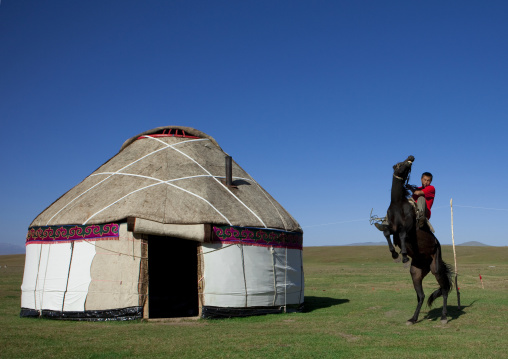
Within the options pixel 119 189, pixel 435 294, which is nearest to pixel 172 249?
pixel 119 189

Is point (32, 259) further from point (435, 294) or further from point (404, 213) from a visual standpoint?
point (435, 294)

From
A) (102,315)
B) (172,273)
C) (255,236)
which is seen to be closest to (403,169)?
(255,236)

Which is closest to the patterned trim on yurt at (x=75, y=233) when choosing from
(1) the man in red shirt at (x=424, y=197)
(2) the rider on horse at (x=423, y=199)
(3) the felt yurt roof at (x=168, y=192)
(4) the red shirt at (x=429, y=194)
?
(3) the felt yurt roof at (x=168, y=192)

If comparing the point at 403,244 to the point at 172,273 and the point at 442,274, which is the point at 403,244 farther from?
the point at 172,273

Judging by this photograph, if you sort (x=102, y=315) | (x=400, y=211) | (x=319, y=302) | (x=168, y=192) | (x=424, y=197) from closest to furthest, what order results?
1. (x=400, y=211)
2. (x=424, y=197)
3. (x=102, y=315)
4. (x=168, y=192)
5. (x=319, y=302)

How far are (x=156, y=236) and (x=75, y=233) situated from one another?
170 centimetres

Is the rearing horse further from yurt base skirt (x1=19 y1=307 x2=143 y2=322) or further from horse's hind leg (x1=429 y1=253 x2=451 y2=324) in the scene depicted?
yurt base skirt (x1=19 y1=307 x2=143 y2=322)

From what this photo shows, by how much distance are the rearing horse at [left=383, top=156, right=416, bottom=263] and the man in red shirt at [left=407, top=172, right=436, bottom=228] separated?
13cm

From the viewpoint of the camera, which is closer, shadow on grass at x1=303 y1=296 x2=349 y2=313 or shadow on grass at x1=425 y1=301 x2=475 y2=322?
shadow on grass at x1=425 y1=301 x2=475 y2=322

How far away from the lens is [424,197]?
346 inches

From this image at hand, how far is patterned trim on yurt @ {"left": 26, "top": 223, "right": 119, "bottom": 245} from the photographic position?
984 centimetres

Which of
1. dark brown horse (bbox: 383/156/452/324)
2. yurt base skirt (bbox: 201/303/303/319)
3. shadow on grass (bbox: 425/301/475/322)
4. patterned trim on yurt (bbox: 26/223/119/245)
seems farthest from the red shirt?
patterned trim on yurt (bbox: 26/223/119/245)

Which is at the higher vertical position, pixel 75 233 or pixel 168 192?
pixel 168 192

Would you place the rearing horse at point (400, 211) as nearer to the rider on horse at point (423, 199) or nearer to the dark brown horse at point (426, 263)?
the rider on horse at point (423, 199)
